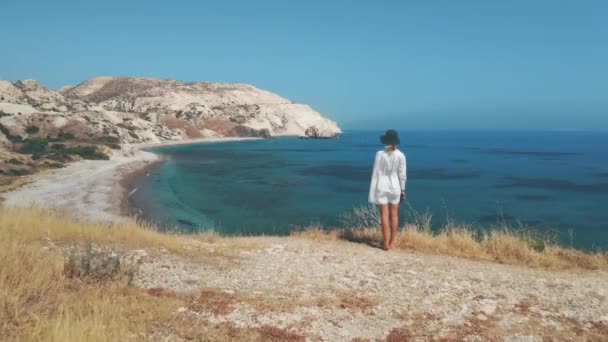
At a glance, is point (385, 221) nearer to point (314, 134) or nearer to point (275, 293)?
point (275, 293)

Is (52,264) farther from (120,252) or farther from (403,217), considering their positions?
(403,217)

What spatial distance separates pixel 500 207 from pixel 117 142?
59.2 meters

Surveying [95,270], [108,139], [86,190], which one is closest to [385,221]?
[95,270]

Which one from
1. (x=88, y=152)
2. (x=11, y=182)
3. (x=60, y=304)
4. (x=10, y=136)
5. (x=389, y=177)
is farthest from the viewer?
(x=10, y=136)

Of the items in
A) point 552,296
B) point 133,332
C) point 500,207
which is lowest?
point 500,207

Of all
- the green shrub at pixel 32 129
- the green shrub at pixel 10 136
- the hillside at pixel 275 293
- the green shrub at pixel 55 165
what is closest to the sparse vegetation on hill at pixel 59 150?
the green shrub at pixel 10 136

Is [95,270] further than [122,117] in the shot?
No

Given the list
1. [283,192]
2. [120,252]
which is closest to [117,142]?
[283,192]

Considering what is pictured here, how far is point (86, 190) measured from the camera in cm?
3294

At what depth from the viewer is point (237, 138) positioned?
423 ft

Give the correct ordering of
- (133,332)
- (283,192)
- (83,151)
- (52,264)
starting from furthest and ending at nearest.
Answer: (83,151) → (283,192) → (52,264) → (133,332)

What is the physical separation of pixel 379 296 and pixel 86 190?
32037 millimetres

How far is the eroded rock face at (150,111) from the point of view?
71.5 m

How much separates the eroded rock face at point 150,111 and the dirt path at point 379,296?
208 feet
